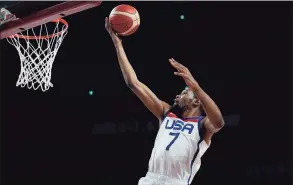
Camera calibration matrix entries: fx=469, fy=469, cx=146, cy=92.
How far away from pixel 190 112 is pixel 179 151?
0.49 metres

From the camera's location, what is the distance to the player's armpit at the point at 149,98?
4.07 m

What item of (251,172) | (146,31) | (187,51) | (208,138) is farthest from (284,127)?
(208,138)

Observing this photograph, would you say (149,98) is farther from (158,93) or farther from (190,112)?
(158,93)

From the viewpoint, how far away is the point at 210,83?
9695 millimetres

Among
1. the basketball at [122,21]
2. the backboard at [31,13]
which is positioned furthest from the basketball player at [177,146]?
the backboard at [31,13]

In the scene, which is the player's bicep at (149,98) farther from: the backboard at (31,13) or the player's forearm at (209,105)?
the backboard at (31,13)

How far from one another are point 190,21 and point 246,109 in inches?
82.8

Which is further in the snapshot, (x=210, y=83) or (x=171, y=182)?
(x=210, y=83)

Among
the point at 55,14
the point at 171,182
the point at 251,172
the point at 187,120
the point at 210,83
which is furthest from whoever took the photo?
the point at 210,83

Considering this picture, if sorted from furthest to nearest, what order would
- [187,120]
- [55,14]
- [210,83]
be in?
[210,83] < [55,14] < [187,120]

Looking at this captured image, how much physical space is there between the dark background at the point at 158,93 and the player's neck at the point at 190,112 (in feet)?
16.7

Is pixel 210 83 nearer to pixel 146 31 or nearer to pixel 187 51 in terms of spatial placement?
pixel 187 51

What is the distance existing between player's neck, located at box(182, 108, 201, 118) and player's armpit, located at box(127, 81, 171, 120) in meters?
0.15

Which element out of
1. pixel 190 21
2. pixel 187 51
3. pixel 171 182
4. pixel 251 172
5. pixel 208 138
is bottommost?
pixel 251 172
